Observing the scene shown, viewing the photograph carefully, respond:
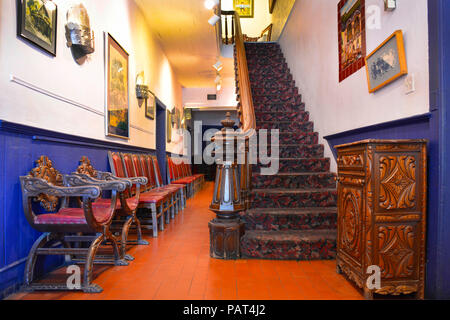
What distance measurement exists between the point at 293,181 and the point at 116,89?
2660 millimetres

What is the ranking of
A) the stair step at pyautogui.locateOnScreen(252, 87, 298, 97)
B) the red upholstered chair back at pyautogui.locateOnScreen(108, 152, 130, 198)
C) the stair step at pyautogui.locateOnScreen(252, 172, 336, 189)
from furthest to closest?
1. the stair step at pyautogui.locateOnScreen(252, 87, 298, 97)
2. the red upholstered chair back at pyautogui.locateOnScreen(108, 152, 130, 198)
3. the stair step at pyautogui.locateOnScreen(252, 172, 336, 189)

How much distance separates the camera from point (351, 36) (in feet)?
9.98

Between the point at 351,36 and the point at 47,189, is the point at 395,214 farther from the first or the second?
the point at 47,189

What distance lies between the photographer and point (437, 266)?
1.73 meters

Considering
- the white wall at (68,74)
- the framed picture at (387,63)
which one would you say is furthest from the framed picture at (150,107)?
the framed picture at (387,63)

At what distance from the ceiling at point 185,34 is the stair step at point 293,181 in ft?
10.8

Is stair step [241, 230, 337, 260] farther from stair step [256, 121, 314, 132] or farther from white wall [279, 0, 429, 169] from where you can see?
stair step [256, 121, 314, 132]

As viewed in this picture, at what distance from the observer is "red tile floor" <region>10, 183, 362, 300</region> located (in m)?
1.88

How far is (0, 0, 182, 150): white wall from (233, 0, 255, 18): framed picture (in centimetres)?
668

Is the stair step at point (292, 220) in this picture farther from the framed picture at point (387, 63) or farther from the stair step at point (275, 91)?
the stair step at point (275, 91)

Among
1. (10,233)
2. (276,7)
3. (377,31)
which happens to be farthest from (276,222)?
(276,7)

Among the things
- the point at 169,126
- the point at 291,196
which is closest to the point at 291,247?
the point at 291,196

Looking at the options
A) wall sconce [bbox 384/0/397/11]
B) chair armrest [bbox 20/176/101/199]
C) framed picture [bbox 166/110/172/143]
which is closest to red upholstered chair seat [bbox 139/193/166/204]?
chair armrest [bbox 20/176/101/199]
